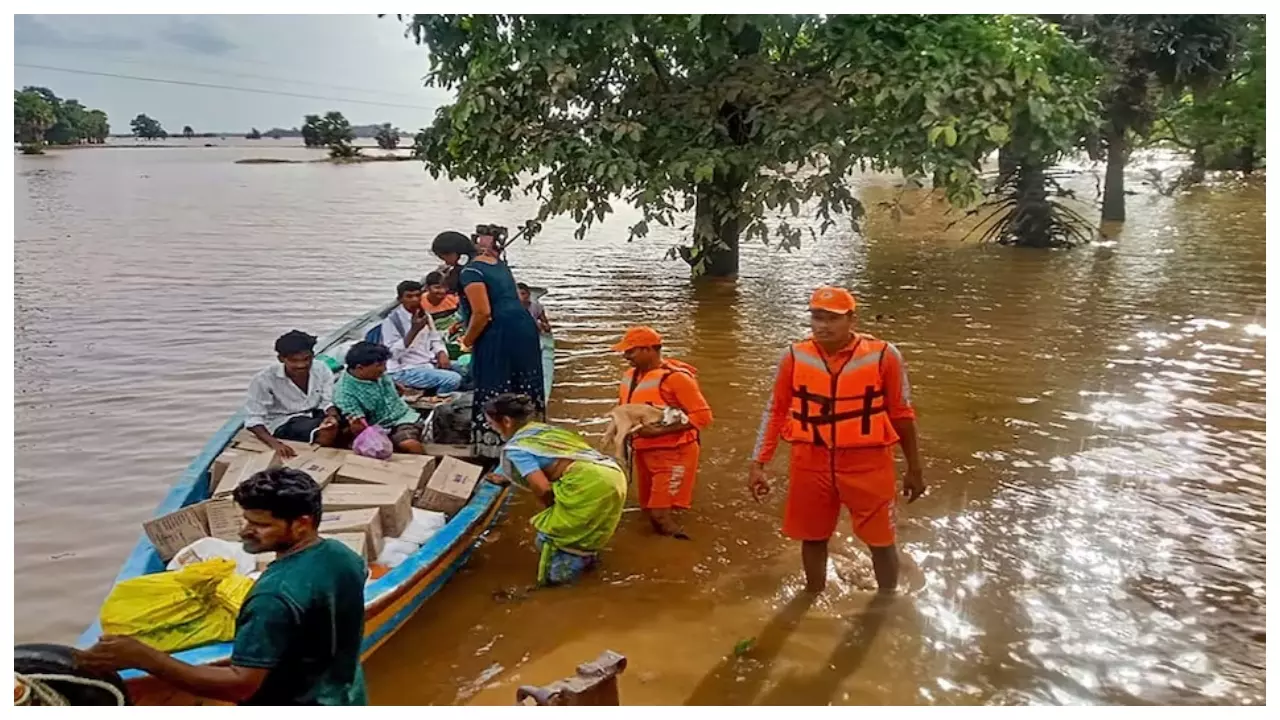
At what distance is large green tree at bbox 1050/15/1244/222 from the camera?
511 inches

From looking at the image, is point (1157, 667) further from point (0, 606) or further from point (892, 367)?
Result: point (0, 606)

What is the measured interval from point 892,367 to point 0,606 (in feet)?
10.3

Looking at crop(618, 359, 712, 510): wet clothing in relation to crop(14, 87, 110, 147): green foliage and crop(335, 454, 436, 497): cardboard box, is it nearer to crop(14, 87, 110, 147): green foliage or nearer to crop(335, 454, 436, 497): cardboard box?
crop(335, 454, 436, 497): cardboard box

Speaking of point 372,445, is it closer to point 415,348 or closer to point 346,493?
point 346,493

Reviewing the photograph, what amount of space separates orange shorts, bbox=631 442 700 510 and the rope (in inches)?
105

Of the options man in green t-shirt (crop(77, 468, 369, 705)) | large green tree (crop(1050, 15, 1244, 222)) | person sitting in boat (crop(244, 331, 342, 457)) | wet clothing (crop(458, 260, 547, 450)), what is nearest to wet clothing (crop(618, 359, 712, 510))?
wet clothing (crop(458, 260, 547, 450))

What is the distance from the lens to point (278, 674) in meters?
2.44

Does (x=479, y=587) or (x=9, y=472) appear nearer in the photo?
(x=9, y=472)

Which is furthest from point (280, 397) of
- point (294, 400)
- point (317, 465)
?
point (317, 465)

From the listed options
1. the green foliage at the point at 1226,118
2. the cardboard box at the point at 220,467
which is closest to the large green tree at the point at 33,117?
the cardboard box at the point at 220,467

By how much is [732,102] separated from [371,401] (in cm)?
620

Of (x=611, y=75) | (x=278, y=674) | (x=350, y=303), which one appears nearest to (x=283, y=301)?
(x=350, y=303)

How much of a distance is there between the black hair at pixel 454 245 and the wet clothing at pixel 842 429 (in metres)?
2.28

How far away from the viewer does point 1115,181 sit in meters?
17.8
